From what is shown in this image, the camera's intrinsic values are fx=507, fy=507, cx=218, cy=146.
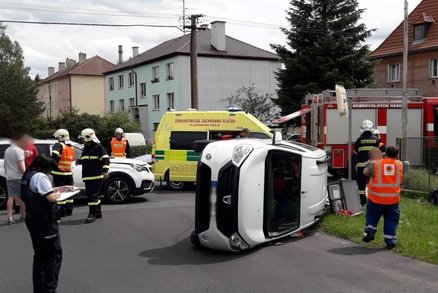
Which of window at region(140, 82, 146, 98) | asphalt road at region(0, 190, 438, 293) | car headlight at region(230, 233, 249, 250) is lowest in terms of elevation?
asphalt road at region(0, 190, 438, 293)

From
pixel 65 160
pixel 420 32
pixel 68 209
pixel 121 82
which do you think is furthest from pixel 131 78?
pixel 65 160

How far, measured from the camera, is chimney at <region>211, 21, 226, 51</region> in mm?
45344

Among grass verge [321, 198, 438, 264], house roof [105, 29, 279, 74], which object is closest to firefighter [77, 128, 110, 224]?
grass verge [321, 198, 438, 264]

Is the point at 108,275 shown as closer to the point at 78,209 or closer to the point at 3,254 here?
the point at 3,254

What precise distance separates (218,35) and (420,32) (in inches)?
673

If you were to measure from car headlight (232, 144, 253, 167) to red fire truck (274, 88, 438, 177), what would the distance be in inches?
352

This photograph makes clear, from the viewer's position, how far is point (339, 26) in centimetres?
2820

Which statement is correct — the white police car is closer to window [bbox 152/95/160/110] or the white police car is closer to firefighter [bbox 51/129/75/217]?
firefighter [bbox 51/129/75/217]

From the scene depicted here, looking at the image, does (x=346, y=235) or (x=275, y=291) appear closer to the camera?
(x=275, y=291)

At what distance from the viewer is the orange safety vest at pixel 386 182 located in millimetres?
7336

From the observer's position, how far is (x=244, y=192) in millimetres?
6793

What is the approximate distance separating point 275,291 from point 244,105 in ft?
97.7

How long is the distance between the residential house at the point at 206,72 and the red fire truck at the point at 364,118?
26.6 meters

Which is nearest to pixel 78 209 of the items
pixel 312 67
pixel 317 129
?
pixel 317 129
